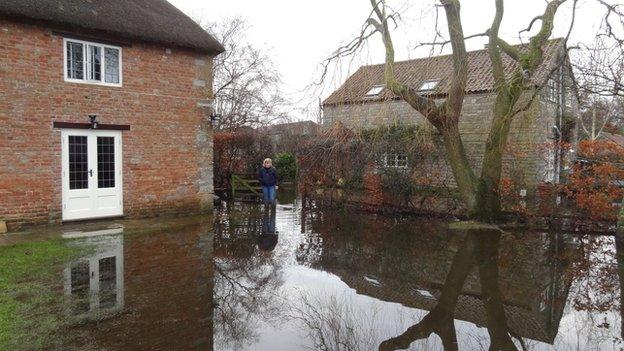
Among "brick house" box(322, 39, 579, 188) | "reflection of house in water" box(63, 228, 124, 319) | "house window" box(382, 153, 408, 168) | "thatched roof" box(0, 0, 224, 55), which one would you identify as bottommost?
"reflection of house in water" box(63, 228, 124, 319)

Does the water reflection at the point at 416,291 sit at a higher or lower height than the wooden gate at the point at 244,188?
lower

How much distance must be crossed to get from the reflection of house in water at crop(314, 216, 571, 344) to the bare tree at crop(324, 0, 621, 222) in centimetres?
155

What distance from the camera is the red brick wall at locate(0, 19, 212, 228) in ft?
33.9

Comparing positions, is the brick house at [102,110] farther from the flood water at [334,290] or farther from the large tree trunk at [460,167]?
the large tree trunk at [460,167]

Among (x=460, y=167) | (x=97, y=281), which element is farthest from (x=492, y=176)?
(x=97, y=281)

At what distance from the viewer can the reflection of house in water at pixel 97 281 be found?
5512 mm

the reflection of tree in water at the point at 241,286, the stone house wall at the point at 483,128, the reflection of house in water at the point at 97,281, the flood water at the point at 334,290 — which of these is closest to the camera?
A: the flood water at the point at 334,290

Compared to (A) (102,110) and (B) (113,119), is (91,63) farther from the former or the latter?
(B) (113,119)

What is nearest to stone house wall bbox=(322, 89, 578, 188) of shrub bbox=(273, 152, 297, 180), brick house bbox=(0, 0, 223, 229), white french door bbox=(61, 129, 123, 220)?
shrub bbox=(273, 152, 297, 180)

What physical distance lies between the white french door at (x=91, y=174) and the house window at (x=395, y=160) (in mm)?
7594

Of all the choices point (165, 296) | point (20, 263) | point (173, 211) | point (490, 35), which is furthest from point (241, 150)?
point (165, 296)

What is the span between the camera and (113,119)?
1173cm

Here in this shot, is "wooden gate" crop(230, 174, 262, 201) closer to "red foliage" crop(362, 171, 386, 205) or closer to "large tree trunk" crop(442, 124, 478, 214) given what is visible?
"red foliage" crop(362, 171, 386, 205)

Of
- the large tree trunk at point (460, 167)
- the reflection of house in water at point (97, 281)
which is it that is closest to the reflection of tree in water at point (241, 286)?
the reflection of house in water at point (97, 281)
